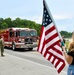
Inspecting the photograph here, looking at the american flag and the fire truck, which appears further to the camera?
the fire truck

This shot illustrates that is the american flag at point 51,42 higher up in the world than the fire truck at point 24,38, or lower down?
higher up

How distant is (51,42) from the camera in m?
5.84

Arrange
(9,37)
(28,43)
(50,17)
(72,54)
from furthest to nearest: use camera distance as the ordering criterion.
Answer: (9,37) → (28,43) → (50,17) → (72,54)

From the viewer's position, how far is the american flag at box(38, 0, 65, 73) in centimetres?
580

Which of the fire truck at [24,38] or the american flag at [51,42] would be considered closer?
the american flag at [51,42]

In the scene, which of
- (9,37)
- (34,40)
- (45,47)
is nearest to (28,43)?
(34,40)

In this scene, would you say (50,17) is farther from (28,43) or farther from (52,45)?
(28,43)

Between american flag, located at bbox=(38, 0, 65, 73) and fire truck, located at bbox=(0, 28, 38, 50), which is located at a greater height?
american flag, located at bbox=(38, 0, 65, 73)

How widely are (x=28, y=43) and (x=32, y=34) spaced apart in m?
1.05

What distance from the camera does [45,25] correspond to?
582 cm

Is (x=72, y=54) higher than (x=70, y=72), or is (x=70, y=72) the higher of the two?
(x=72, y=54)

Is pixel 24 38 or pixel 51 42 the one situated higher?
pixel 51 42

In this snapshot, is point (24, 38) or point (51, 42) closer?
point (51, 42)

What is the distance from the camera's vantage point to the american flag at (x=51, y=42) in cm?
580
